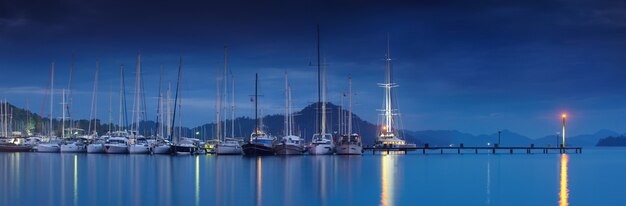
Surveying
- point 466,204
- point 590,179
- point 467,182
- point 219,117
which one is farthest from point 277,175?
point 219,117

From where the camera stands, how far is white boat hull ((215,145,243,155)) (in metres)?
96.3

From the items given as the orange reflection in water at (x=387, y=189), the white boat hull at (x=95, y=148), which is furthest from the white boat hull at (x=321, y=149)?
the orange reflection in water at (x=387, y=189)

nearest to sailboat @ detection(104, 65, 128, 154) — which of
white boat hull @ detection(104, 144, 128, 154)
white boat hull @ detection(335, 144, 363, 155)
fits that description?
white boat hull @ detection(104, 144, 128, 154)

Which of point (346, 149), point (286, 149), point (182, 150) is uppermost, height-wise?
point (286, 149)

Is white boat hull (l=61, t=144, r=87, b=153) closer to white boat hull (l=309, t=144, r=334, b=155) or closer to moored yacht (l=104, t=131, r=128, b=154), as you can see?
moored yacht (l=104, t=131, r=128, b=154)

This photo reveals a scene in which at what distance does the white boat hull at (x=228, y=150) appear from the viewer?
96.3 meters

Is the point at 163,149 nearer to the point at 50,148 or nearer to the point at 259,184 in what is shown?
the point at 50,148

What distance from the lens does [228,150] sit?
3797 inches

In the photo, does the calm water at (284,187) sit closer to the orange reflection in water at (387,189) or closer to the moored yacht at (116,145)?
the orange reflection in water at (387,189)

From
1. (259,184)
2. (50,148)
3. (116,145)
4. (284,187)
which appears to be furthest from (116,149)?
(284,187)

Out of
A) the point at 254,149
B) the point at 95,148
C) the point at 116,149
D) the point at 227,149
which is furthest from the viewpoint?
the point at 95,148

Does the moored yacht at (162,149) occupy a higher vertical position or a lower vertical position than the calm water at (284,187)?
higher

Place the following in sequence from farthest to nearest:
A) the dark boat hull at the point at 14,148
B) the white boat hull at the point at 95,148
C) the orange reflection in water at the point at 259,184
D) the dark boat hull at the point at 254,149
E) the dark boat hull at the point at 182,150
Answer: the dark boat hull at the point at 14,148
the white boat hull at the point at 95,148
the dark boat hull at the point at 182,150
the dark boat hull at the point at 254,149
the orange reflection in water at the point at 259,184

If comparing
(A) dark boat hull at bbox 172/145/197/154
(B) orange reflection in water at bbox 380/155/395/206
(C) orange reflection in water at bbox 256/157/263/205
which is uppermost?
(A) dark boat hull at bbox 172/145/197/154
